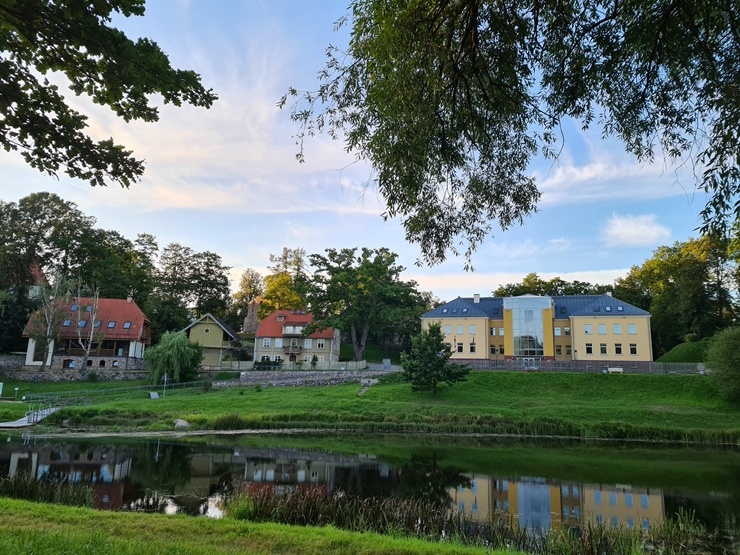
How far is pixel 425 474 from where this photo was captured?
16969 mm

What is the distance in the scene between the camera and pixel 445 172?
7.70 metres

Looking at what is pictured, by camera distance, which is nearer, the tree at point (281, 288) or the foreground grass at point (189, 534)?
the foreground grass at point (189, 534)

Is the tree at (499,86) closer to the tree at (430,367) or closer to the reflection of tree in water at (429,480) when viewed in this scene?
the reflection of tree in water at (429,480)

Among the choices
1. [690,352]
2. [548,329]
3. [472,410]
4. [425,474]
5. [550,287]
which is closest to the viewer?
[425,474]

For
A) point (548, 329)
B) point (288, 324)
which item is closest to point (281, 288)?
point (288, 324)

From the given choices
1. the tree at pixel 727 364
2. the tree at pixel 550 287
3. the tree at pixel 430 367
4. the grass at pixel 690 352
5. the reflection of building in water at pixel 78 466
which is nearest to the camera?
the reflection of building in water at pixel 78 466

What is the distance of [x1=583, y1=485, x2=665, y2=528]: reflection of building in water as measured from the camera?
12.2m

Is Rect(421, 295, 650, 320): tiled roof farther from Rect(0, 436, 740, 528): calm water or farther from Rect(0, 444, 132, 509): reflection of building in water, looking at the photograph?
Rect(0, 444, 132, 509): reflection of building in water

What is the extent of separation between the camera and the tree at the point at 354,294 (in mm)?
51281

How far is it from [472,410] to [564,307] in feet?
90.5

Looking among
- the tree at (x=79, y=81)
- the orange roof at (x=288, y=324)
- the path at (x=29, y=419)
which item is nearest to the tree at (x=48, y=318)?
the path at (x=29, y=419)

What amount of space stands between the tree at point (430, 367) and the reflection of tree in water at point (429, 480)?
1465 cm

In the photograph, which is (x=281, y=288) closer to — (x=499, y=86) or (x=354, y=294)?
(x=354, y=294)

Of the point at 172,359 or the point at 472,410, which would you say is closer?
the point at 472,410
